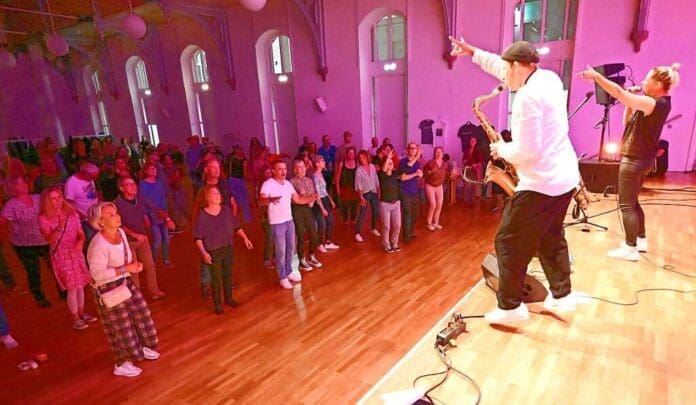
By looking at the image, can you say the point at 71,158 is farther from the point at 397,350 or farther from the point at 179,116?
the point at 397,350

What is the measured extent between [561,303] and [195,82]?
1313 cm

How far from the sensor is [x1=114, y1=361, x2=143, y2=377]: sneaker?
3.03 metres

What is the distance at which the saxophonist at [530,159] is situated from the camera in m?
2.21

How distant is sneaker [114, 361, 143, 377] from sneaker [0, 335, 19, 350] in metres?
1.25

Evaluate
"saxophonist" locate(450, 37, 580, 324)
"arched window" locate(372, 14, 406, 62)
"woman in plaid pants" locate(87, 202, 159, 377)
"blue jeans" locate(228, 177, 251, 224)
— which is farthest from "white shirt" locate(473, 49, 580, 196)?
Result: "arched window" locate(372, 14, 406, 62)

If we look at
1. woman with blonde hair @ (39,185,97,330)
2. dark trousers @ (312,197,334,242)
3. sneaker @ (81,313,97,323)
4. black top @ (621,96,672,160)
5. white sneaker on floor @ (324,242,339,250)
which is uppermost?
black top @ (621,96,672,160)

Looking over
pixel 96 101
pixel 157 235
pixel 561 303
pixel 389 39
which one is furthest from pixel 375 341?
pixel 96 101

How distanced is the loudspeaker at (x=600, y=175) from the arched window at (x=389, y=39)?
15.9ft

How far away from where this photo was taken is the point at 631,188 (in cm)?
347

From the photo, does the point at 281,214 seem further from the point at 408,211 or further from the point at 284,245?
the point at 408,211

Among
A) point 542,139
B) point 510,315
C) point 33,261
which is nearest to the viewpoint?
point 542,139

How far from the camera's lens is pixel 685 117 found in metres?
7.00

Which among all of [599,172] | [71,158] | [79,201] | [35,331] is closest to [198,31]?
[71,158]

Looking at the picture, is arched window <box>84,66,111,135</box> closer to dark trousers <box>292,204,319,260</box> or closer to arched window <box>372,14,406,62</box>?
arched window <box>372,14,406,62</box>
